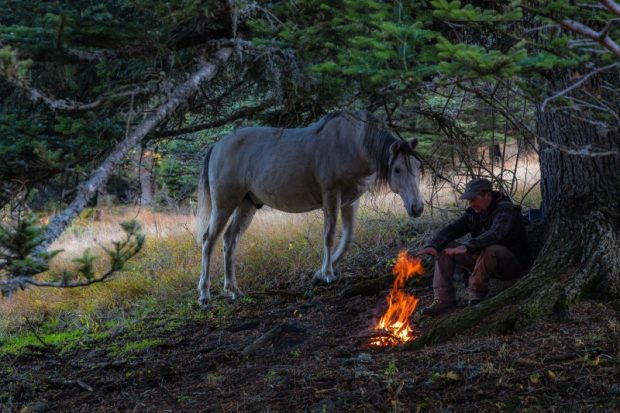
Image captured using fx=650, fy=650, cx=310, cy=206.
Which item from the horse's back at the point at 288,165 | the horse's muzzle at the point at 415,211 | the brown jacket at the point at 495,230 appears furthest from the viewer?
the horse's back at the point at 288,165

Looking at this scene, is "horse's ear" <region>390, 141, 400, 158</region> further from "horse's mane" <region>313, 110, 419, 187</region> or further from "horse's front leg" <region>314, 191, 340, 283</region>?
"horse's front leg" <region>314, 191, 340, 283</region>

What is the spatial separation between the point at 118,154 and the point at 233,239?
520 centimetres

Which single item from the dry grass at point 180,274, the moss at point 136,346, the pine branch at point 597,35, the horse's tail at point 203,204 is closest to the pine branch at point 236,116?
the horse's tail at point 203,204

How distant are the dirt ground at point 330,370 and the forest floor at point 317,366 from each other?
12mm

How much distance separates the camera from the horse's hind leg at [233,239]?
9.60m

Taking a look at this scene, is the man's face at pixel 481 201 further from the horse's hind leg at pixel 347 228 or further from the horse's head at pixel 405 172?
the horse's hind leg at pixel 347 228

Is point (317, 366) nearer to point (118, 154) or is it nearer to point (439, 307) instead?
point (439, 307)

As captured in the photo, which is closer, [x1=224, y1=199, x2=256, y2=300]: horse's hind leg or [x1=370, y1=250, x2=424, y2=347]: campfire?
[x1=370, y1=250, x2=424, y2=347]: campfire

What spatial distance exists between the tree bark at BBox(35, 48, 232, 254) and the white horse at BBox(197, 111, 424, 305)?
246 centimetres

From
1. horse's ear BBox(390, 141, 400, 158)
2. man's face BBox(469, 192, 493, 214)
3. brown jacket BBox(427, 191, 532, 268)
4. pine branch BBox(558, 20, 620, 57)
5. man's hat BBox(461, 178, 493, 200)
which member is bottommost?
brown jacket BBox(427, 191, 532, 268)

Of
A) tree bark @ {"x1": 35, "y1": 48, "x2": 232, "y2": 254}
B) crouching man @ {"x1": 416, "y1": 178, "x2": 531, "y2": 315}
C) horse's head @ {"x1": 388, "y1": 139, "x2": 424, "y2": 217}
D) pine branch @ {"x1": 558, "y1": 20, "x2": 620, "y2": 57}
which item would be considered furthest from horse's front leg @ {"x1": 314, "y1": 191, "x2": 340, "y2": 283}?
pine branch @ {"x1": 558, "y1": 20, "x2": 620, "y2": 57}

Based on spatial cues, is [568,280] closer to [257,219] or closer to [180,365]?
[180,365]

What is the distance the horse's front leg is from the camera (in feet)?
29.0

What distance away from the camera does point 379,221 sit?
10734 millimetres
